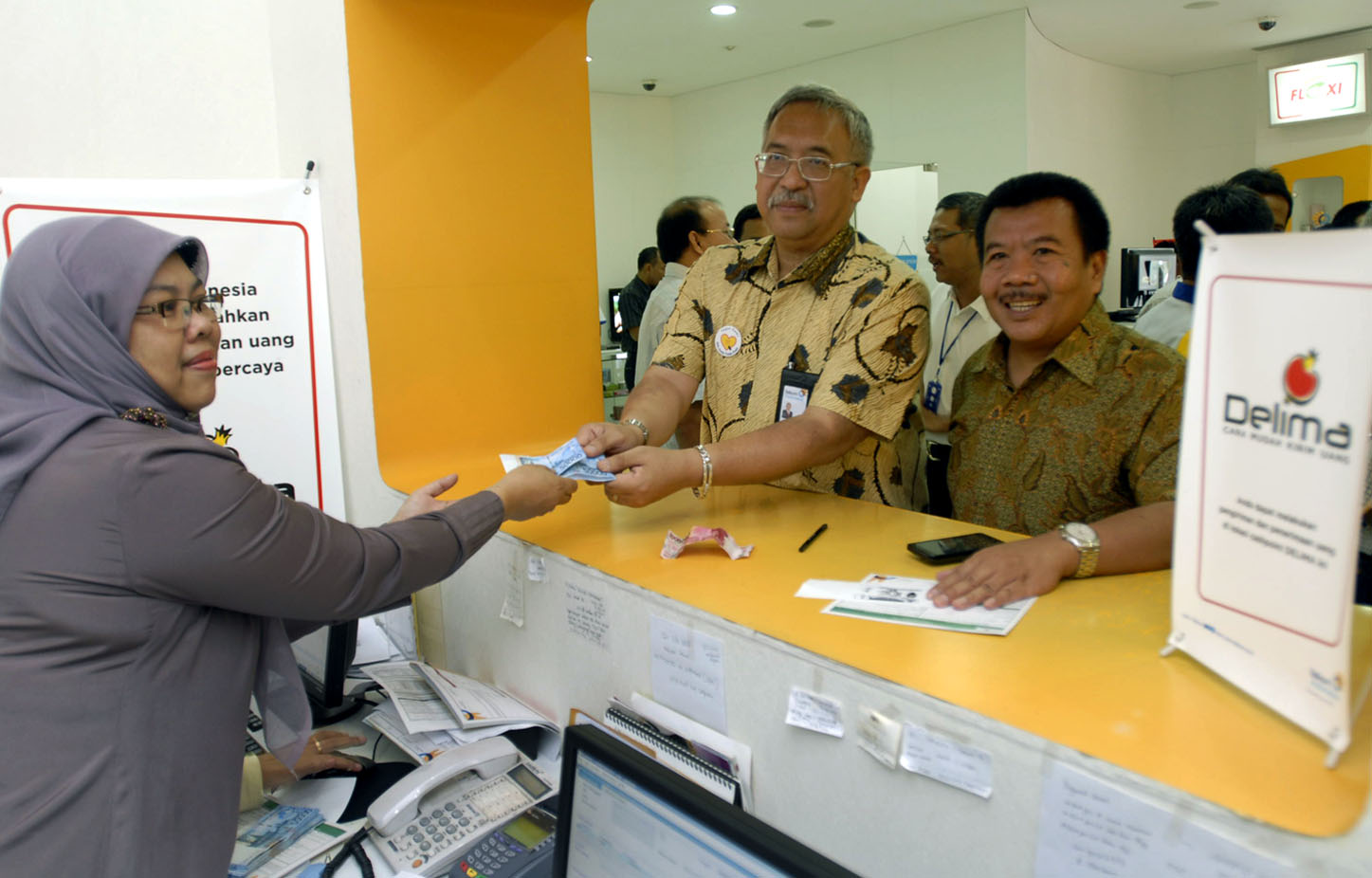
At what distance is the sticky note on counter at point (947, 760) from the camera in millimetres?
923

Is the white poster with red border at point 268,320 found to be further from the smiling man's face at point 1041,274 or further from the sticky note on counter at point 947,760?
the sticky note on counter at point 947,760

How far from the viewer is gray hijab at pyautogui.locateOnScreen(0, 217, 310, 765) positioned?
110cm

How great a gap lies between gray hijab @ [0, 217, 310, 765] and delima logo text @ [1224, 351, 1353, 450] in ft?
3.84

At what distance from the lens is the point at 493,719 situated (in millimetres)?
1613

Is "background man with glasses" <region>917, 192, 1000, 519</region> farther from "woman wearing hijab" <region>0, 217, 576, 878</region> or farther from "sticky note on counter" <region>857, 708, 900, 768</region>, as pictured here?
"woman wearing hijab" <region>0, 217, 576, 878</region>

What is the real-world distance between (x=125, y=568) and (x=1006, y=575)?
1110 mm

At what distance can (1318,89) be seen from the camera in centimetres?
855

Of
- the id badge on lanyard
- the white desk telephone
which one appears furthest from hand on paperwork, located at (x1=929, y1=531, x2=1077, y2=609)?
the white desk telephone

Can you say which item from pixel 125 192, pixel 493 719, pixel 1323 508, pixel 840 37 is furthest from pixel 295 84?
pixel 840 37

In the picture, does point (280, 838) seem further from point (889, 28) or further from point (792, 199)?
point (889, 28)

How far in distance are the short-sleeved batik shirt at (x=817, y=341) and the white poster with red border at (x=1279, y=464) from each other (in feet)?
2.78

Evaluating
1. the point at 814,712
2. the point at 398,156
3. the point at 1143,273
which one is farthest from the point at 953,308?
the point at 1143,273

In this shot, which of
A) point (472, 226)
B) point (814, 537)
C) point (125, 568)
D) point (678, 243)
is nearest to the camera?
point (125, 568)

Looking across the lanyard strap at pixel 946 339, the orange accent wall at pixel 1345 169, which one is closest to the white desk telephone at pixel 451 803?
the lanyard strap at pixel 946 339
